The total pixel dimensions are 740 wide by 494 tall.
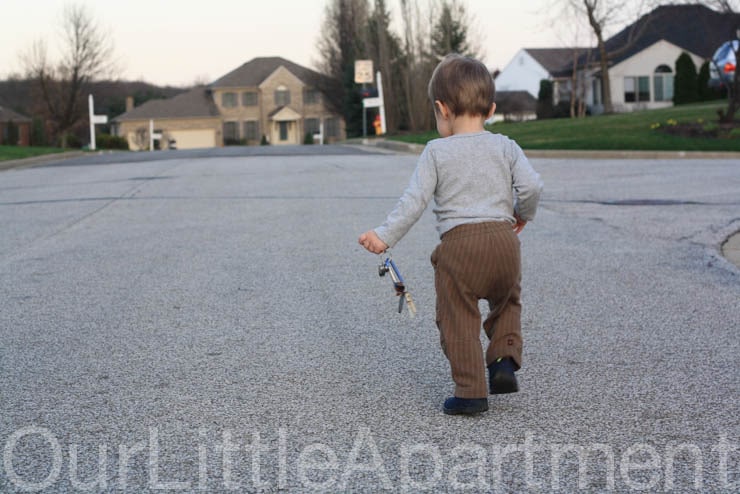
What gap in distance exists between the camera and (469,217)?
144 inches

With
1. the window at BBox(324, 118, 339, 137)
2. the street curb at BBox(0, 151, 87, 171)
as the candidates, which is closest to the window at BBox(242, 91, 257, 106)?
the window at BBox(324, 118, 339, 137)

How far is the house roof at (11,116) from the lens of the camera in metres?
74.4

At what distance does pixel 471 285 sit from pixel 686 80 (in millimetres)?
44005

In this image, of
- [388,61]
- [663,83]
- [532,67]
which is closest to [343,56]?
[388,61]

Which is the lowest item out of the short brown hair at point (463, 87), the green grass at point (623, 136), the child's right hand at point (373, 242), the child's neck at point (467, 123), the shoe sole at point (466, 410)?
the shoe sole at point (466, 410)

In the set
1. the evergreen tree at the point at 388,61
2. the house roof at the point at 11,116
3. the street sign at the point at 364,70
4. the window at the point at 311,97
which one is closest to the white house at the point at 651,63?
the evergreen tree at the point at 388,61

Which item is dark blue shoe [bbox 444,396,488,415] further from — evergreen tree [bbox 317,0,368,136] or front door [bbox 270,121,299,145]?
front door [bbox 270,121,299,145]

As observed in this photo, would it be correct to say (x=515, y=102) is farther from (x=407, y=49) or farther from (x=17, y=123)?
(x=17, y=123)

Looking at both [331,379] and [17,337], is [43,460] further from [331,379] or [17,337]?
[17,337]

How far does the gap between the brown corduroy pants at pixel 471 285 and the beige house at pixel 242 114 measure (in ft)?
231

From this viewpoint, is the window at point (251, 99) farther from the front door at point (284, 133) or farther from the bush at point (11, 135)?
the bush at point (11, 135)

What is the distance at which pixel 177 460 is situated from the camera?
321cm

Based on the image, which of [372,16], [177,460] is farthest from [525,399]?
[372,16]

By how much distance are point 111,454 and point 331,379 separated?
3.99ft
